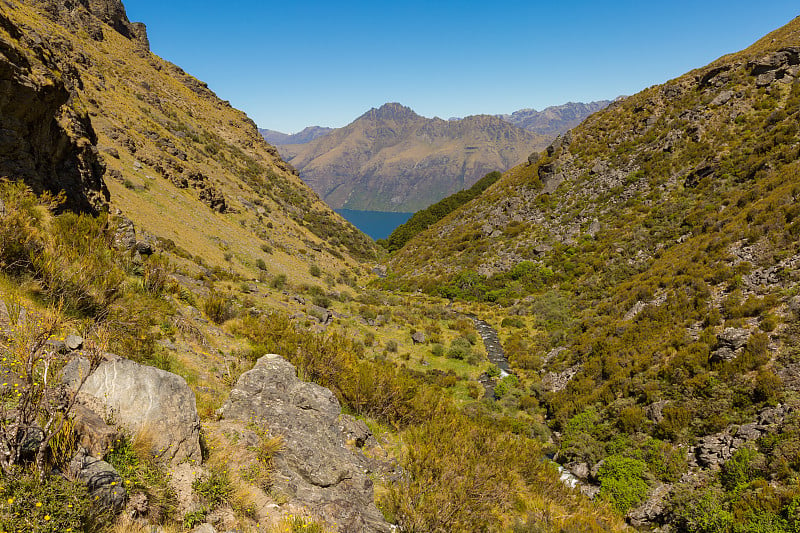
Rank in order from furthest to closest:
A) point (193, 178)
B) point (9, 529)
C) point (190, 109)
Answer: point (190, 109)
point (193, 178)
point (9, 529)

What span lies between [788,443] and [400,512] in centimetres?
1120

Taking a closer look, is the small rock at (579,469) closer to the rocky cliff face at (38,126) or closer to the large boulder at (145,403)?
the large boulder at (145,403)

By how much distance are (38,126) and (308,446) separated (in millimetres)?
12580

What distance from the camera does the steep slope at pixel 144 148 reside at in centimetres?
1014

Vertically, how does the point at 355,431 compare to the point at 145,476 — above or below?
below

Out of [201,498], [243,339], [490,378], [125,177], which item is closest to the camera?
[201,498]

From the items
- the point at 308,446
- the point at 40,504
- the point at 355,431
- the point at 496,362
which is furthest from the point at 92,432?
the point at 496,362

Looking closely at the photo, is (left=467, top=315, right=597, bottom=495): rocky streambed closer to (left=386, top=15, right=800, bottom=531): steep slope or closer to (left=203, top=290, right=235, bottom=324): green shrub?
(left=386, top=15, right=800, bottom=531): steep slope

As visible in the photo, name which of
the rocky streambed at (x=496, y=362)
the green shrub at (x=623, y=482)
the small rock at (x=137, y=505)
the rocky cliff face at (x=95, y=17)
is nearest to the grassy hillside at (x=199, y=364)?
the small rock at (x=137, y=505)

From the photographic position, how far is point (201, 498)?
4430 millimetres

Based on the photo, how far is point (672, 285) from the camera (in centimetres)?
1888

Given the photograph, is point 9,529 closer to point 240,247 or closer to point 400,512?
point 400,512

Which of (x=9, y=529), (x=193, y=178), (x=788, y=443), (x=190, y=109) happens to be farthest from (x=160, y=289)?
(x=190, y=109)

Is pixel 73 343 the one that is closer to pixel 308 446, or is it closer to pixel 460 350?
pixel 308 446
